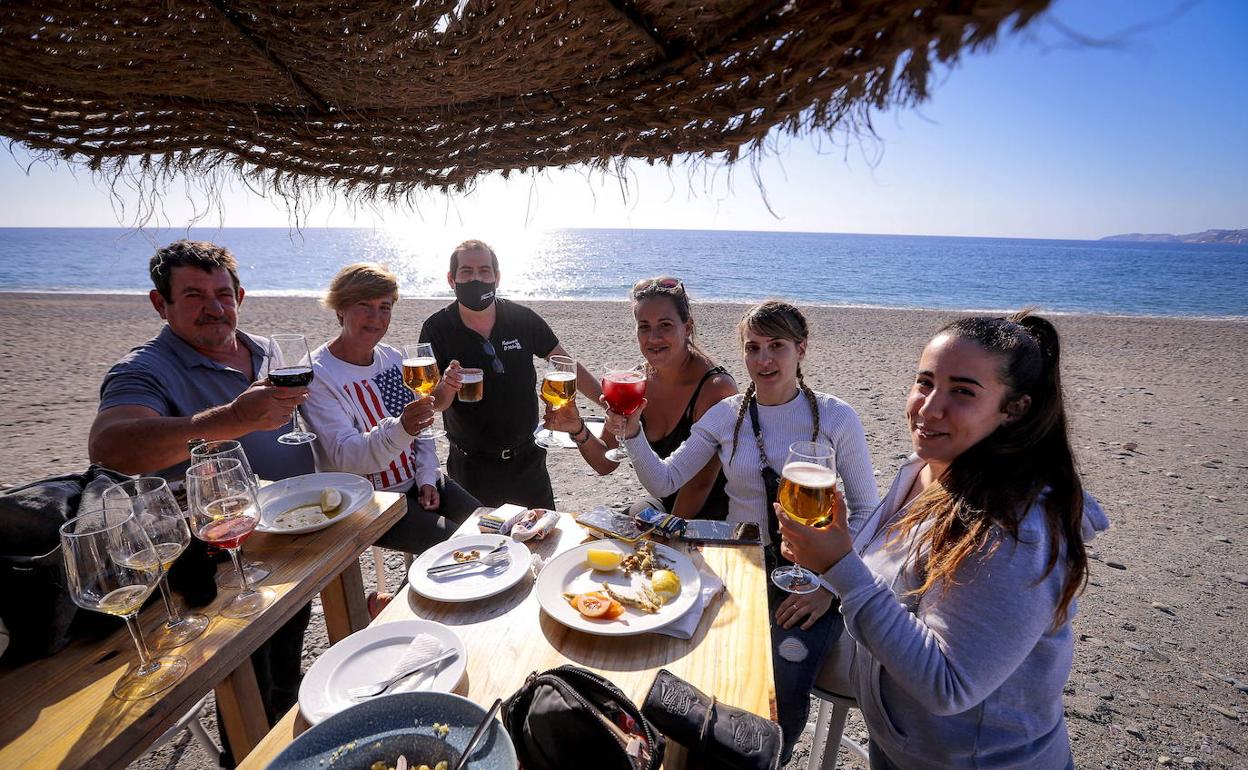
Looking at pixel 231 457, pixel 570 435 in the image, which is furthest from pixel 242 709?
pixel 570 435

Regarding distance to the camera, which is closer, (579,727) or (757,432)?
(579,727)

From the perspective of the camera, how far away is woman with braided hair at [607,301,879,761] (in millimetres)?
2789

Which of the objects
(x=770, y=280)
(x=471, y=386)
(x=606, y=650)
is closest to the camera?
(x=606, y=650)

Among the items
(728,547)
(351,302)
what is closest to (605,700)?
(728,547)

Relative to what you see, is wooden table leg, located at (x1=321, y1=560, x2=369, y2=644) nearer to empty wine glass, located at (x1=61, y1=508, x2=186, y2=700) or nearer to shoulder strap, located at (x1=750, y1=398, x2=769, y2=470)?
empty wine glass, located at (x1=61, y1=508, x2=186, y2=700)

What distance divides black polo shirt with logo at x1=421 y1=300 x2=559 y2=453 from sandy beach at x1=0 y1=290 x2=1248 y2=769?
1.55 m

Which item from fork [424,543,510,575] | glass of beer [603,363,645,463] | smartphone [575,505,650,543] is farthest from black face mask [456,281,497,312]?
fork [424,543,510,575]

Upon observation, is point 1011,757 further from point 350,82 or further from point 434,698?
point 350,82

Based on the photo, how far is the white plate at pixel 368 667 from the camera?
1.38 meters

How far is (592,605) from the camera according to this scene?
171 centimetres

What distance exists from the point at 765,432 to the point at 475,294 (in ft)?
7.19

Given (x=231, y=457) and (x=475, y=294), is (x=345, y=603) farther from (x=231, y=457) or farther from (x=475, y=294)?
(x=475, y=294)

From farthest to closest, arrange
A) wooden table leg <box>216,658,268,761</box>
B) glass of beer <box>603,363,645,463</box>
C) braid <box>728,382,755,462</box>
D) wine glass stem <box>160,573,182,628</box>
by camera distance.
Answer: braid <box>728,382,755,462</box> < glass of beer <box>603,363,645,463</box> < wooden table leg <box>216,658,268,761</box> < wine glass stem <box>160,573,182,628</box>

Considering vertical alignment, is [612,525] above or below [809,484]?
below
